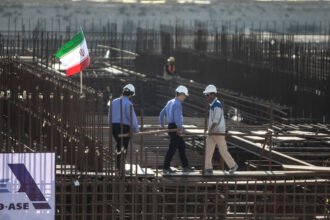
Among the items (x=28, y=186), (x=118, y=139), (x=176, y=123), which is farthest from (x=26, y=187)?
(x=176, y=123)

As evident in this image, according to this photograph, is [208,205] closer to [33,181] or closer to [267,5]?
[33,181]

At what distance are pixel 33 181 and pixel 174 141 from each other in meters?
3.77

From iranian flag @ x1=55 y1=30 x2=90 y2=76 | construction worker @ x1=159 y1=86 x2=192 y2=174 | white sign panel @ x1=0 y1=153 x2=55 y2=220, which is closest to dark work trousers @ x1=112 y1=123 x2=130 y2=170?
construction worker @ x1=159 y1=86 x2=192 y2=174

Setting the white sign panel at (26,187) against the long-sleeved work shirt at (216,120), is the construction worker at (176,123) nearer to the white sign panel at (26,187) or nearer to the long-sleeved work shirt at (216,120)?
the long-sleeved work shirt at (216,120)

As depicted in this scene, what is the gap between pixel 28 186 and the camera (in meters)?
15.3

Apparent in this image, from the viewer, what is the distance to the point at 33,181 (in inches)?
603

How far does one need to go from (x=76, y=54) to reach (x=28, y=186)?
Answer: 4.01m

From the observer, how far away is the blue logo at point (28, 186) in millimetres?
15281

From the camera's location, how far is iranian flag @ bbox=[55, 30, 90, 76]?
61.4ft

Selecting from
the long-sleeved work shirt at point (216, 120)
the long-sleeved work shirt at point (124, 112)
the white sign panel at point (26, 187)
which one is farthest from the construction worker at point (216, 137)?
the white sign panel at point (26, 187)

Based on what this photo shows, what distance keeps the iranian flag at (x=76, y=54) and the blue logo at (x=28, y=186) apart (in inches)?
148

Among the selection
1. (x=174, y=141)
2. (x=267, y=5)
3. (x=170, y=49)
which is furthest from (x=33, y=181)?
(x=267, y=5)

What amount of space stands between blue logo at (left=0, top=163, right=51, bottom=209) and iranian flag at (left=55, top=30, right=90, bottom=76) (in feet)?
12.3

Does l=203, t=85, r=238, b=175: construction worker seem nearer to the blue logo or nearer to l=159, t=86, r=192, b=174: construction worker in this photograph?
l=159, t=86, r=192, b=174: construction worker
